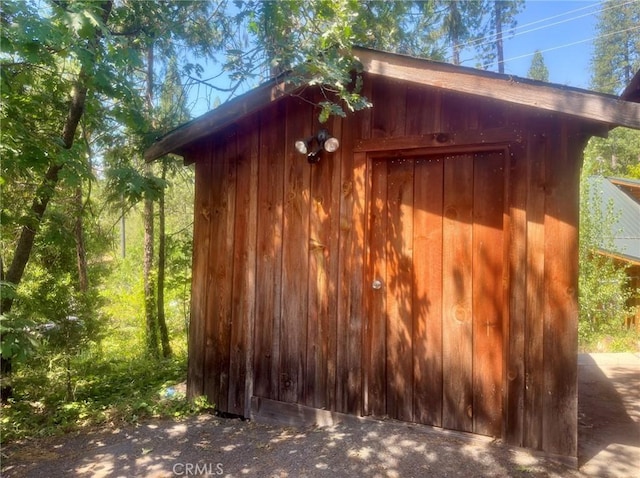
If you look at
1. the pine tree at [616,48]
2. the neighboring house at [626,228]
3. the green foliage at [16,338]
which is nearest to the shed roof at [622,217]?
the neighboring house at [626,228]

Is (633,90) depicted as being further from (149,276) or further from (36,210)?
(149,276)

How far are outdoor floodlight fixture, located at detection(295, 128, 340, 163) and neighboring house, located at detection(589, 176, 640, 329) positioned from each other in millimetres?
7566

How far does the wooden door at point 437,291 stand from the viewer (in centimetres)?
292

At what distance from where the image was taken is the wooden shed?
269 cm

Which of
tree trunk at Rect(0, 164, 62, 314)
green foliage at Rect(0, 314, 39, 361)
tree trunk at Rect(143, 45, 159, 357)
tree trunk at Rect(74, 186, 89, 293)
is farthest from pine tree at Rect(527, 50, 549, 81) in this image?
green foliage at Rect(0, 314, 39, 361)

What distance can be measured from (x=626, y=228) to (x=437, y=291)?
33.4 ft

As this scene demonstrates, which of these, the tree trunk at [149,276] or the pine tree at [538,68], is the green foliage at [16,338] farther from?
the pine tree at [538,68]

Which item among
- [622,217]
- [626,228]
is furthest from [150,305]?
[622,217]

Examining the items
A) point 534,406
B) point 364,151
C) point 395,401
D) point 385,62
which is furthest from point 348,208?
point 534,406

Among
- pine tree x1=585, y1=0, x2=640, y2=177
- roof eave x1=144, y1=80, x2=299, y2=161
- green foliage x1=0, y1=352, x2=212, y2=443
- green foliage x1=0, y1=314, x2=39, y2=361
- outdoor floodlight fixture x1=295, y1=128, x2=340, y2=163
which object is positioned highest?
pine tree x1=585, y1=0, x2=640, y2=177

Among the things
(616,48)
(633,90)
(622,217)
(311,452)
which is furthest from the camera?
(616,48)

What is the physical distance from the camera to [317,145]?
11.3 feet

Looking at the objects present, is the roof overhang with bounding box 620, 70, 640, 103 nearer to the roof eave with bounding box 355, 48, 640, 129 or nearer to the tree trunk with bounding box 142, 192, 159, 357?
the roof eave with bounding box 355, 48, 640, 129

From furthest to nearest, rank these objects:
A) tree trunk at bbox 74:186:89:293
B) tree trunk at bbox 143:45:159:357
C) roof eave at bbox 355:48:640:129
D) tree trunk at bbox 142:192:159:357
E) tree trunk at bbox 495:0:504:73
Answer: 1. tree trunk at bbox 495:0:504:73
2. tree trunk at bbox 142:192:159:357
3. tree trunk at bbox 143:45:159:357
4. tree trunk at bbox 74:186:89:293
5. roof eave at bbox 355:48:640:129
